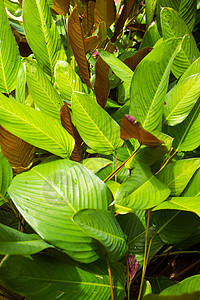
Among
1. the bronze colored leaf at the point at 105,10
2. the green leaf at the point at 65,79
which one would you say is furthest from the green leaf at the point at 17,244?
the bronze colored leaf at the point at 105,10

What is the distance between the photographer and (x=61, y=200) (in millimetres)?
474

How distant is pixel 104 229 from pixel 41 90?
1.16ft

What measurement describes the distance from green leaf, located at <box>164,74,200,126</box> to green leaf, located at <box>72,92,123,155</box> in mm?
124

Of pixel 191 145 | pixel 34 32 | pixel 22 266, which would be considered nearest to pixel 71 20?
pixel 34 32

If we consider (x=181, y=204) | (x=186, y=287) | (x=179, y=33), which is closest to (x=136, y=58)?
(x=179, y=33)

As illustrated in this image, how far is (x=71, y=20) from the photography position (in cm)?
67

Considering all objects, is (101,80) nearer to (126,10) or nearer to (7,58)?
(7,58)

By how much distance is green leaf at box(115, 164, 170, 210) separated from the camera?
0.46 metres

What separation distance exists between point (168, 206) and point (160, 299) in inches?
7.3

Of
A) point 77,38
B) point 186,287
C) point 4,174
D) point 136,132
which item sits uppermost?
point 77,38

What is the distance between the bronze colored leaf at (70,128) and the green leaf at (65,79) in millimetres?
86

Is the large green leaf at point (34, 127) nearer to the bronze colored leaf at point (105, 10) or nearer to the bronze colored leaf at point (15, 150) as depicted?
the bronze colored leaf at point (15, 150)

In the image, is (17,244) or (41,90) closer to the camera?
(17,244)

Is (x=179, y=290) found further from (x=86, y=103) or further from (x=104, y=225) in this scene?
(x=86, y=103)
